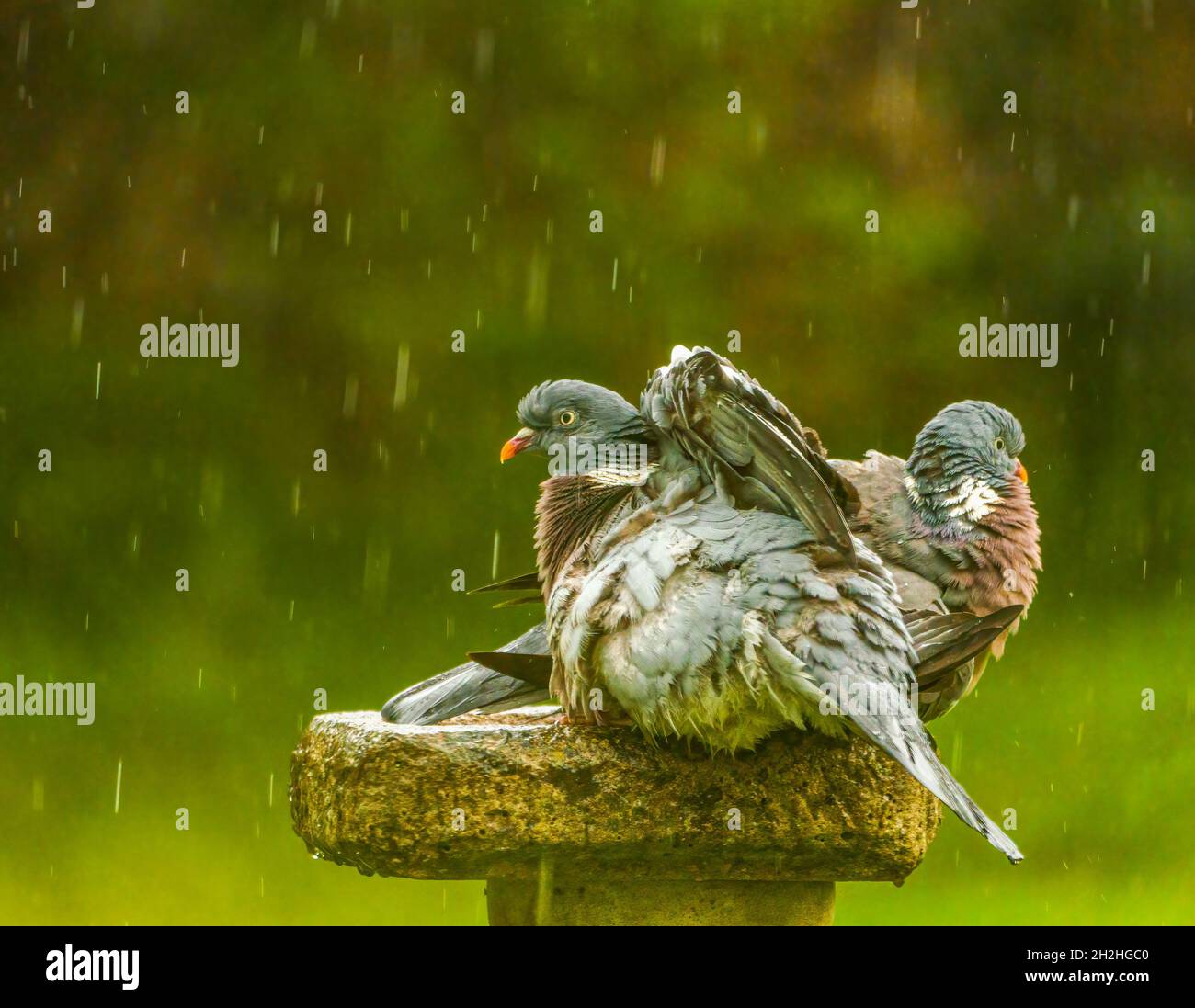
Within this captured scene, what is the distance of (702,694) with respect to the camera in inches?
110

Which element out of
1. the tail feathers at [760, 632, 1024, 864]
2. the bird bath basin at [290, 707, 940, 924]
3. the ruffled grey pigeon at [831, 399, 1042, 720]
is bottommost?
the bird bath basin at [290, 707, 940, 924]

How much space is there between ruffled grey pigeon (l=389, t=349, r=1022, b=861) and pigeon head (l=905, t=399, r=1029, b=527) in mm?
710

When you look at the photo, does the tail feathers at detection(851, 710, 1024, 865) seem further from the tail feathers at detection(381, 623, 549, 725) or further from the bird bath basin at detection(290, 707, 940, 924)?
the tail feathers at detection(381, 623, 549, 725)

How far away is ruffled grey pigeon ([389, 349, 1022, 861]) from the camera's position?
269cm

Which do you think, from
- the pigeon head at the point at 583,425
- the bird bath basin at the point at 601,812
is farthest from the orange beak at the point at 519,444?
the bird bath basin at the point at 601,812

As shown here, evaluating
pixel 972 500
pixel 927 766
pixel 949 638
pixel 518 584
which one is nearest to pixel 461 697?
pixel 518 584

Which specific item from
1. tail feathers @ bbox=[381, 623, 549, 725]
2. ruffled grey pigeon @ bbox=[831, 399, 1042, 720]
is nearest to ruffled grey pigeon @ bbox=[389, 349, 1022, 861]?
tail feathers @ bbox=[381, 623, 549, 725]

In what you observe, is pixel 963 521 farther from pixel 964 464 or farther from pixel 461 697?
pixel 461 697

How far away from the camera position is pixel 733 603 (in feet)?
9.09

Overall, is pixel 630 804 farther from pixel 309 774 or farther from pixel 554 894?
pixel 309 774

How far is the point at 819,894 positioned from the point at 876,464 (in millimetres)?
1193

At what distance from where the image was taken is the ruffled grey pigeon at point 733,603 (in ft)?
8.84

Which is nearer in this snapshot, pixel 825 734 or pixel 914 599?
pixel 825 734

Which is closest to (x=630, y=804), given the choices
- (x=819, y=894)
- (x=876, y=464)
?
(x=819, y=894)
